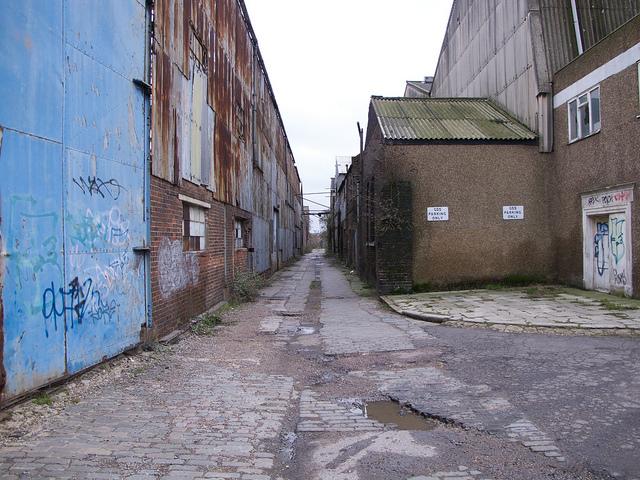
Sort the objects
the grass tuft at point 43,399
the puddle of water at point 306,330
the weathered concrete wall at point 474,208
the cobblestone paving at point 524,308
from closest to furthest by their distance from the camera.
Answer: the grass tuft at point 43,399 → the cobblestone paving at point 524,308 → the puddle of water at point 306,330 → the weathered concrete wall at point 474,208

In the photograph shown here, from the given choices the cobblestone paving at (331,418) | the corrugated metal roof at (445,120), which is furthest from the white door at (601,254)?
the cobblestone paving at (331,418)

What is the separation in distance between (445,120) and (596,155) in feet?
15.1

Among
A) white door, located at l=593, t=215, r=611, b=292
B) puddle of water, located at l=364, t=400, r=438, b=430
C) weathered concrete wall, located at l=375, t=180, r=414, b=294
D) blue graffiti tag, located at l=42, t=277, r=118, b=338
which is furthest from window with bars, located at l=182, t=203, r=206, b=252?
white door, located at l=593, t=215, r=611, b=292

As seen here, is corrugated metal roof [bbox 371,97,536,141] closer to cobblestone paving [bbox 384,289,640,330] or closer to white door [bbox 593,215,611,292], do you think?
white door [bbox 593,215,611,292]

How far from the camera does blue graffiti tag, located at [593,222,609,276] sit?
1218cm

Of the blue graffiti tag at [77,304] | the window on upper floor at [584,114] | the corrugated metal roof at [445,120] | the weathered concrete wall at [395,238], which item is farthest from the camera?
the corrugated metal roof at [445,120]

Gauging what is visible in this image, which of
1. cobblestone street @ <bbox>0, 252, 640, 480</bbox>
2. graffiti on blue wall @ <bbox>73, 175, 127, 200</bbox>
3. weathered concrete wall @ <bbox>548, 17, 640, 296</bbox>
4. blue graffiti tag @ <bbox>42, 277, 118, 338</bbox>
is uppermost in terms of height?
weathered concrete wall @ <bbox>548, 17, 640, 296</bbox>

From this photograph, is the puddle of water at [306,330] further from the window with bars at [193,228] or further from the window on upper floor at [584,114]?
the window on upper floor at [584,114]

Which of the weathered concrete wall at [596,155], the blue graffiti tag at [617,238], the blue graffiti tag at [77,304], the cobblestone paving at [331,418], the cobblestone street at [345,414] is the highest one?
the weathered concrete wall at [596,155]

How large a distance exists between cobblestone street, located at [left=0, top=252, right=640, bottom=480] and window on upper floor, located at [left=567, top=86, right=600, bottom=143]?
656cm

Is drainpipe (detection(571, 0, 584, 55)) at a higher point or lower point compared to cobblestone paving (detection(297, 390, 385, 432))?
higher

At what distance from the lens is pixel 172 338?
299 inches

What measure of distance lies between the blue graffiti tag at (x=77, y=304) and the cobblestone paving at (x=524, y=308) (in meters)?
6.44

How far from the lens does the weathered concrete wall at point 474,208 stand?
45.4 feet
